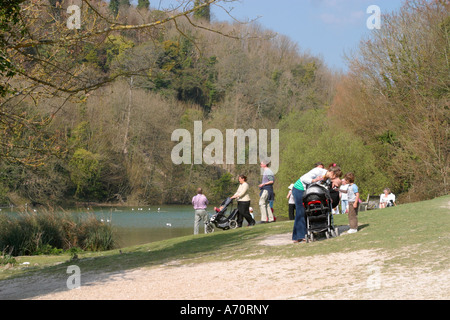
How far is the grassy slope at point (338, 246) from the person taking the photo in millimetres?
11445

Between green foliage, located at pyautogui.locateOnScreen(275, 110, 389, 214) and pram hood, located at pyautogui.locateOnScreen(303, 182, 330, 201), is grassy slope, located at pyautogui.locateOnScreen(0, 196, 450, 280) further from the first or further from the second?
green foliage, located at pyautogui.locateOnScreen(275, 110, 389, 214)

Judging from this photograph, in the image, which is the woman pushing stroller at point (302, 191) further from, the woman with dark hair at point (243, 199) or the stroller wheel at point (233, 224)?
the stroller wheel at point (233, 224)

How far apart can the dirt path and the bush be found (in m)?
8.80

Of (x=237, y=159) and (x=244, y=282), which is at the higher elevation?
(x=237, y=159)

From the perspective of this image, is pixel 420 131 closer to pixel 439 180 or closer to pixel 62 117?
pixel 439 180

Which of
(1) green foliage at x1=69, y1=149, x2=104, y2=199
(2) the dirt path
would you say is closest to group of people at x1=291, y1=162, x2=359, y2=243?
(2) the dirt path

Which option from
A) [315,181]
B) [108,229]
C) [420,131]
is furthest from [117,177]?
[315,181]

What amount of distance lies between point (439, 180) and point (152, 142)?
4490 cm

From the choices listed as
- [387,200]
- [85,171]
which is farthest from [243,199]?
[85,171]

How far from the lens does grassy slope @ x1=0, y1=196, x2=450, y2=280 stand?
37.6 feet

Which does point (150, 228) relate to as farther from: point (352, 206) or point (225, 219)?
point (352, 206)

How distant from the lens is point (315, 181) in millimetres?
13984
